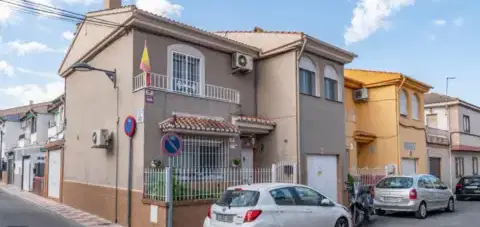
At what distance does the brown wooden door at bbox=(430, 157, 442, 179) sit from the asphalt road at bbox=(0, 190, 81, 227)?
20.6m

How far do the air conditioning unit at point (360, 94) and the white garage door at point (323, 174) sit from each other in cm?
624

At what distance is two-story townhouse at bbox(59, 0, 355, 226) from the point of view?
12625 mm

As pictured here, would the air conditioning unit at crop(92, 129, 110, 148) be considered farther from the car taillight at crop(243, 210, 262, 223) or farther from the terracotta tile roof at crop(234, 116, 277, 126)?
the car taillight at crop(243, 210, 262, 223)

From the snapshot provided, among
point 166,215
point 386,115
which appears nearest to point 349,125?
point 386,115

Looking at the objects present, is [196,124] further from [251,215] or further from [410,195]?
[410,195]

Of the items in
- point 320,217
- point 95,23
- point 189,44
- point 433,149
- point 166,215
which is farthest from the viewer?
point 433,149

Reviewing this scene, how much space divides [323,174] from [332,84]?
3762mm

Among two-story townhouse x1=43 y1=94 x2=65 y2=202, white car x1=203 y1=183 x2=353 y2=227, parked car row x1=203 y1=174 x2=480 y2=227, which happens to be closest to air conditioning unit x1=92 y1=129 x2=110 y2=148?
parked car row x1=203 y1=174 x2=480 y2=227

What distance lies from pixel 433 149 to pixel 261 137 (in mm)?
14251

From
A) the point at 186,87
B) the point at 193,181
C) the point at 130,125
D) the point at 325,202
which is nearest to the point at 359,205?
the point at 325,202

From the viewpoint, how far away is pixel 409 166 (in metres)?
22.8

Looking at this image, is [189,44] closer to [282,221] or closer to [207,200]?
[207,200]

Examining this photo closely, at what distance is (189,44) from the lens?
47.5ft

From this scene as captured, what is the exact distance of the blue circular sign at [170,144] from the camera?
9289 millimetres
